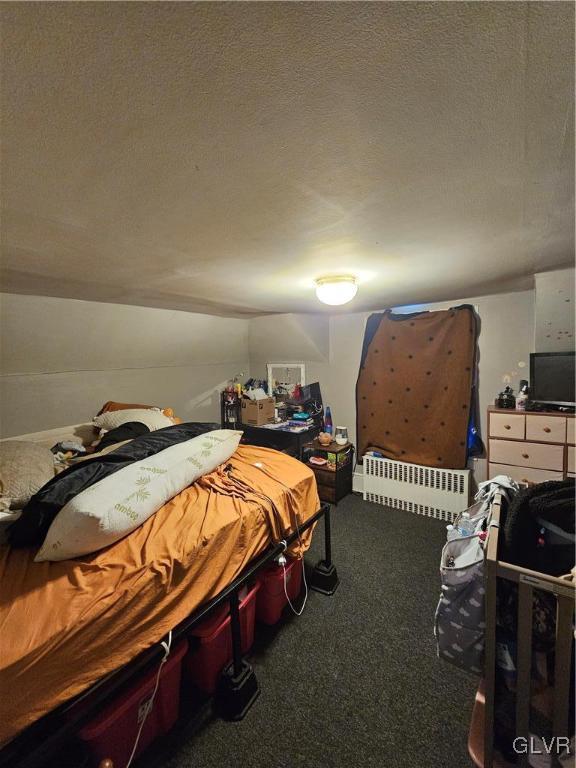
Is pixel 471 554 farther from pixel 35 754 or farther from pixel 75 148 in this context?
pixel 75 148

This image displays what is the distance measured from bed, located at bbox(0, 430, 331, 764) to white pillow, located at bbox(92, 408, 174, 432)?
4.19ft

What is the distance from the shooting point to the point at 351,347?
3.82 m

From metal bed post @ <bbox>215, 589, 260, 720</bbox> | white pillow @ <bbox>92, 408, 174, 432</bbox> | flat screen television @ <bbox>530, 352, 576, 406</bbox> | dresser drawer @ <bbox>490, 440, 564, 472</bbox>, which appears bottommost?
metal bed post @ <bbox>215, 589, 260, 720</bbox>

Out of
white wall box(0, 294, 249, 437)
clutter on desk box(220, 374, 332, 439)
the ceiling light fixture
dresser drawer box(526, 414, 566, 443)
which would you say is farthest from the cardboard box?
dresser drawer box(526, 414, 566, 443)

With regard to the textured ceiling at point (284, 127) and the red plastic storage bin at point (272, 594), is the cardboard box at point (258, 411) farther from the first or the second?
the textured ceiling at point (284, 127)

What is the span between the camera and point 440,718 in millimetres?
1379

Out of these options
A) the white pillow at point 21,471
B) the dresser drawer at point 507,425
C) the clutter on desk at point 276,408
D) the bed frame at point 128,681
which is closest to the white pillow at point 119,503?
the bed frame at point 128,681

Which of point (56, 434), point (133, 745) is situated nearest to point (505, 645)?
point (133, 745)

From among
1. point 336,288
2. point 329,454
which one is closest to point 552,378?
point 336,288

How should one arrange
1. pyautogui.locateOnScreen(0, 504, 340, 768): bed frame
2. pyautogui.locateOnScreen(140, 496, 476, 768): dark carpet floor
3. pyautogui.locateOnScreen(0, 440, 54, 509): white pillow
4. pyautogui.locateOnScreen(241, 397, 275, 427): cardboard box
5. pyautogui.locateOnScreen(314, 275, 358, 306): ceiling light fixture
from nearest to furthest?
pyautogui.locateOnScreen(0, 504, 340, 768): bed frame
pyautogui.locateOnScreen(140, 496, 476, 768): dark carpet floor
pyautogui.locateOnScreen(0, 440, 54, 509): white pillow
pyautogui.locateOnScreen(314, 275, 358, 306): ceiling light fixture
pyautogui.locateOnScreen(241, 397, 275, 427): cardboard box

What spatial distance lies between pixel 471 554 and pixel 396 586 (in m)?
1.29

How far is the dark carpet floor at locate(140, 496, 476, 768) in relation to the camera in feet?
4.13

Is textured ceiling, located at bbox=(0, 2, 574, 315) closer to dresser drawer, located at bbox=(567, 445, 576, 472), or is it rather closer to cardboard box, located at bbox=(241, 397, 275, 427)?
dresser drawer, located at bbox=(567, 445, 576, 472)

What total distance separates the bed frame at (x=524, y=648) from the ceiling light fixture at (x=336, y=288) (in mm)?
1519
